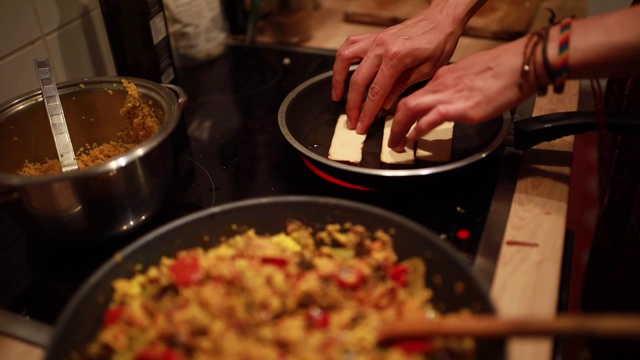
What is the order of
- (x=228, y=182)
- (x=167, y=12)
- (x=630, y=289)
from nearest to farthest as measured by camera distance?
(x=228, y=182)
(x=630, y=289)
(x=167, y=12)

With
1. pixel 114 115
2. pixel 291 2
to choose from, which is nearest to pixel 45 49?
pixel 114 115

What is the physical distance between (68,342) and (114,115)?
0.47 meters

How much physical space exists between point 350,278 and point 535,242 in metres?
0.29

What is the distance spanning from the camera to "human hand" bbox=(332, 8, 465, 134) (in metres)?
0.87

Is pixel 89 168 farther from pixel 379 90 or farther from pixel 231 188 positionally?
pixel 379 90

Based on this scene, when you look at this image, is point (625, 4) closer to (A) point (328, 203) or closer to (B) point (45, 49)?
(A) point (328, 203)

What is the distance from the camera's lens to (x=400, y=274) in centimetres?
62

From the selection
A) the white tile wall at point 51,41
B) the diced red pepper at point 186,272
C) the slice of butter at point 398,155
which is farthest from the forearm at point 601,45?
the white tile wall at point 51,41

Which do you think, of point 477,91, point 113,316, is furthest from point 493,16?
point 113,316

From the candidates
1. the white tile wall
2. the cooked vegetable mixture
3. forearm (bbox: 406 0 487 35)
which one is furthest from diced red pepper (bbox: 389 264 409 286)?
the white tile wall

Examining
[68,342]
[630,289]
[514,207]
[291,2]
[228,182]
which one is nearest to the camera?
[68,342]

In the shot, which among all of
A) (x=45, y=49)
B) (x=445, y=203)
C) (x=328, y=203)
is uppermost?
(x=45, y=49)

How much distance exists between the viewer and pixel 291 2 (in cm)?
135

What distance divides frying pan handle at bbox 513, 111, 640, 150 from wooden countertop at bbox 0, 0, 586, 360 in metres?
0.05
